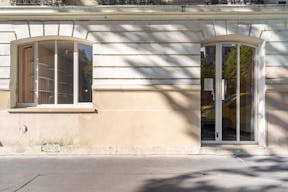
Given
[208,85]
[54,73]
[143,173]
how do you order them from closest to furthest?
[143,173] → [208,85] → [54,73]

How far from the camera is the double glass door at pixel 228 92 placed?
11266 millimetres

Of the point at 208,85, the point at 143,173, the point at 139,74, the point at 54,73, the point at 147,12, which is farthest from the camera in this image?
the point at 54,73

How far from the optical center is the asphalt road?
7.36 metres

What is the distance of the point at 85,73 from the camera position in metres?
11.3

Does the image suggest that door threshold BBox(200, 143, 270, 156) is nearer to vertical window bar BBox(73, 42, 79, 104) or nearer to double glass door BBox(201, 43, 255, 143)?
double glass door BBox(201, 43, 255, 143)

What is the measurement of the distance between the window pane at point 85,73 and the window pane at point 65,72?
25cm

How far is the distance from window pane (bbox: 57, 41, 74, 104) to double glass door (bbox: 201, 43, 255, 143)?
3.71 m

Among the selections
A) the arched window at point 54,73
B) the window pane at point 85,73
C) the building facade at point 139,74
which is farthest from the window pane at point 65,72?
the building facade at point 139,74

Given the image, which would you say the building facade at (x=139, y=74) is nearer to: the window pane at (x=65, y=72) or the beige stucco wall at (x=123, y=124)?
the beige stucco wall at (x=123, y=124)

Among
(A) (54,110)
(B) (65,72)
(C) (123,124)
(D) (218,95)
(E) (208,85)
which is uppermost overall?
(B) (65,72)

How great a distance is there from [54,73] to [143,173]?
440cm

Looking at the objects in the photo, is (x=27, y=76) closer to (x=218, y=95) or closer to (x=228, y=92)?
(x=218, y=95)

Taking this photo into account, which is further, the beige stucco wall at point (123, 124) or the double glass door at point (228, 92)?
the double glass door at point (228, 92)

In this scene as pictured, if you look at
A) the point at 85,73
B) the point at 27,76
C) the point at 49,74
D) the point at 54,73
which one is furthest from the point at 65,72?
the point at 27,76
